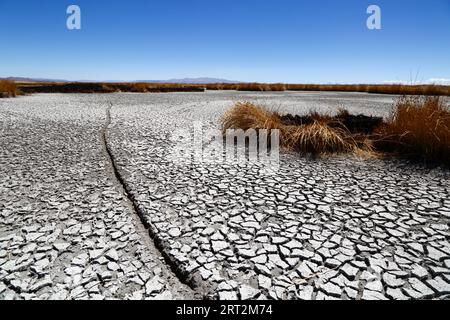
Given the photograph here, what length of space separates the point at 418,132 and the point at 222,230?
2.99 meters

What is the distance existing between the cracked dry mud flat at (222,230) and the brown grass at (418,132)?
47cm

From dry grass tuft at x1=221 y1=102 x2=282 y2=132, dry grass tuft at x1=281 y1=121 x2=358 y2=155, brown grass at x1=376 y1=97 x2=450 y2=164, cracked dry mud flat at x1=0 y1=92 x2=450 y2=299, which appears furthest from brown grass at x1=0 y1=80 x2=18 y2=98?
brown grass at x1=376 y1=97 x2=450 y2=164

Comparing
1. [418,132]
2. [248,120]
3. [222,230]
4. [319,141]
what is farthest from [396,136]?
[222,230]

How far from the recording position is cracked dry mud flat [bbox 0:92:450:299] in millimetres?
1296

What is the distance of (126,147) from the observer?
374 cm

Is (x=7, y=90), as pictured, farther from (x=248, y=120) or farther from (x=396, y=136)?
(x=396, y=136)

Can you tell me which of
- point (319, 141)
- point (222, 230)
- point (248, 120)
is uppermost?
point (248, 120)

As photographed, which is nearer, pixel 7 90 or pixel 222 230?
pixel 222 230

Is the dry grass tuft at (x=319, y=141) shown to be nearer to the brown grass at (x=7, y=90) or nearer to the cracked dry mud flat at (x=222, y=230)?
the cracked dry mud flat at (x=222, y=230)

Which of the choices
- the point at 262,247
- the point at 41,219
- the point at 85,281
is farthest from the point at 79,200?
the point at 262,247

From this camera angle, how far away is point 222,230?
1.74m

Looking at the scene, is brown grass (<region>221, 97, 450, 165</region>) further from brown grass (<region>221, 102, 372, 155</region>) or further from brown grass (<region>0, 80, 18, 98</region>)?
brown grass (<region>0, 80, 18, 98</region>)

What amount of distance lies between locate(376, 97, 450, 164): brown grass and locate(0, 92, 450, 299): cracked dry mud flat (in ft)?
1.55
